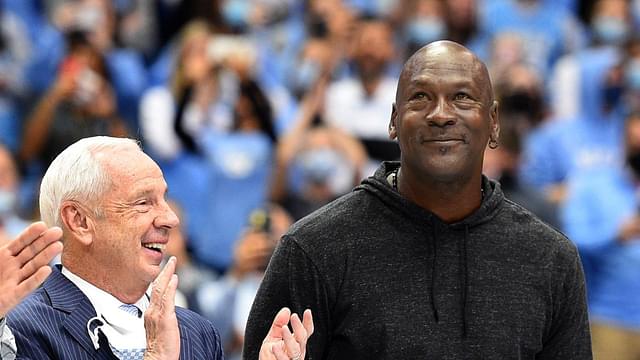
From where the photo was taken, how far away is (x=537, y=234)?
3707 millimetres

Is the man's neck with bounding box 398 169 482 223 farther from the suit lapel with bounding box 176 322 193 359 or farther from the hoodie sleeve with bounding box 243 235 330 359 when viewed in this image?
the suit lapel with bounding box 176 322 193 359

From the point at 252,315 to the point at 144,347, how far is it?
1.06 ft

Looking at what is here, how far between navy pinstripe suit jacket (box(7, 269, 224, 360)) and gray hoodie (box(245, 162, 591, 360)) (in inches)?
13.3

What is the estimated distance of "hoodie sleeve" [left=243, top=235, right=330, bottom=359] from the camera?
11.7ft

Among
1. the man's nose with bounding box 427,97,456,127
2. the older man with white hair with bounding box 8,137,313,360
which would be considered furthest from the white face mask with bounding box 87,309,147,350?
the man's nose with bounding box 427,97,456,127

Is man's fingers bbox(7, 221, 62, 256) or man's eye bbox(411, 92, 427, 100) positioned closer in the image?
man's fingers bbox(7, 221, 62, 256)

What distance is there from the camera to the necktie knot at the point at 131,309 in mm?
3482

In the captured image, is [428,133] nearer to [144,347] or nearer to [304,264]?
[304,264]

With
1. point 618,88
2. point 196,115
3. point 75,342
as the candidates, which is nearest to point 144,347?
point 75,342

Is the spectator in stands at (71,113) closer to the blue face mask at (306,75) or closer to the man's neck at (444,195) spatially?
the blue face mask at (306,75)

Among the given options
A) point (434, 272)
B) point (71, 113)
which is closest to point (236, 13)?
point (71, 113)

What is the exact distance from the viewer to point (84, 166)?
3439 mm

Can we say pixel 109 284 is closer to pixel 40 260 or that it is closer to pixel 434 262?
pixel 40 260

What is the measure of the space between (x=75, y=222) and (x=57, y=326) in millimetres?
250
